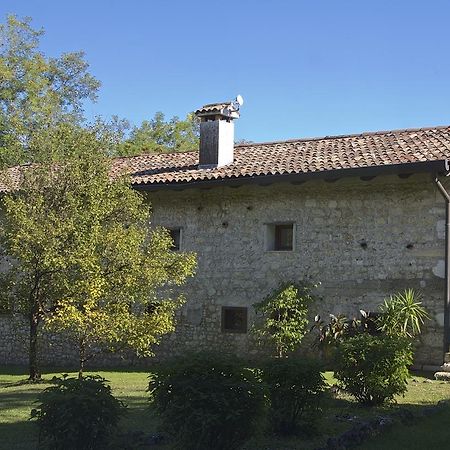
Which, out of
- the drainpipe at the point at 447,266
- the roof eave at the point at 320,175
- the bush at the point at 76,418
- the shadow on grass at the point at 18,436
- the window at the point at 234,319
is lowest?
the shadow on grass at the point at 18,436

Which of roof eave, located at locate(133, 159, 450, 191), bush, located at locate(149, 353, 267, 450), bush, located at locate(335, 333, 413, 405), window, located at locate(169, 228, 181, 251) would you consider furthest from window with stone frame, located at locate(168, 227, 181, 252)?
bush, located at locate(149, 353, 267, 450)

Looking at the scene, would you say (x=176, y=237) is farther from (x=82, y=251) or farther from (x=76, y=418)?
(x=76, y=418)

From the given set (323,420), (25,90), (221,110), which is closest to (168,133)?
(25,90)

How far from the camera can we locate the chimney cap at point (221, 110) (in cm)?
1764

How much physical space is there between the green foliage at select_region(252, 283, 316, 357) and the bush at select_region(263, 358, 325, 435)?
22.6 ft

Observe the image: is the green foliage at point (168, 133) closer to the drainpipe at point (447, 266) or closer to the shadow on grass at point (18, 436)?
the drainpipe at point (447, 266)

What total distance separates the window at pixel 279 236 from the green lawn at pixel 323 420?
14.6ft

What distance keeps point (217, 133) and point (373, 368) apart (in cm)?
978

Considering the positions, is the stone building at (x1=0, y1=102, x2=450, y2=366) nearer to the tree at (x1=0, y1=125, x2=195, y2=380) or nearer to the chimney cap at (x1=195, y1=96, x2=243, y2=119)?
the chimney cap at (x1=195, y1=96, x2=243, y2=119)

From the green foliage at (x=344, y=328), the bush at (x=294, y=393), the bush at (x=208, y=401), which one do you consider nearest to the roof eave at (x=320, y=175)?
the green foliage at (x=344, y=328)

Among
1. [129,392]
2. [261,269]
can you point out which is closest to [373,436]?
[129,392]

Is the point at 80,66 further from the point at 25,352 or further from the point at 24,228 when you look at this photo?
the point at 24,228

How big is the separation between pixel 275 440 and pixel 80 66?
100 feet

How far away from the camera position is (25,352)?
715 inches
